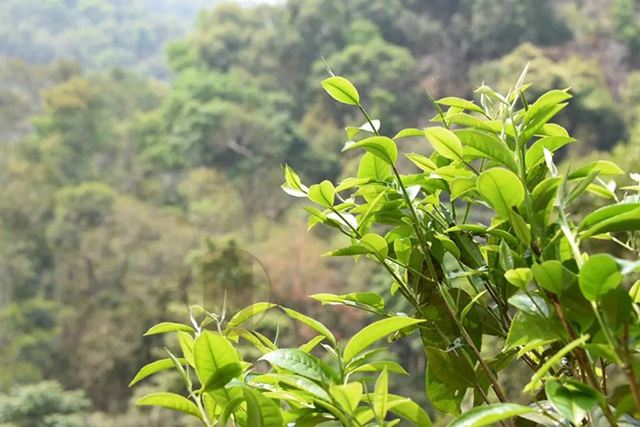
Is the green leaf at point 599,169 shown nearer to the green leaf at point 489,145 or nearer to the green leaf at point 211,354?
the green leaf at point 489,145

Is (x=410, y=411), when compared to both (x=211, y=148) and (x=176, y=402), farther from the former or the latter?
(x=211, y=148)

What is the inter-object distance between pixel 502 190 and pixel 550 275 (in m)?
0.03

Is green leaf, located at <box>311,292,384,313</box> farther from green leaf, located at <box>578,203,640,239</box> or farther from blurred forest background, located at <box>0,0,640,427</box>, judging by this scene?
blurred forest background, located at <box>0,0,640,427</box>

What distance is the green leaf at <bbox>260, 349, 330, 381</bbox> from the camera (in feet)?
0.61

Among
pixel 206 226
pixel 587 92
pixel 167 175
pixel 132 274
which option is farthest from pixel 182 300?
pixel 587 92

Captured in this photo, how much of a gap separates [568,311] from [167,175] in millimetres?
8953

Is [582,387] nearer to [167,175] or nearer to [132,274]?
[132,274]

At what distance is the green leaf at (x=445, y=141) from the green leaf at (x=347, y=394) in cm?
9

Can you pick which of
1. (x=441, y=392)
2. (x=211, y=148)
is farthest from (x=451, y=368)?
(x=211, y=148)

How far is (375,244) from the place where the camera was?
0.75 feet

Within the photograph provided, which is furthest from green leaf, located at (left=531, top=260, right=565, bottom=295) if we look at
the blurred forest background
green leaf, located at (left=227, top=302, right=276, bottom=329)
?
the blurred forest background

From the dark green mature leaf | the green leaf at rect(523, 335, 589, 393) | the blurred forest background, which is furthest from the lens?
the blurred forest background

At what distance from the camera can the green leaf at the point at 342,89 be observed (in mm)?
218

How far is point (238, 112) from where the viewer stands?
874cm
